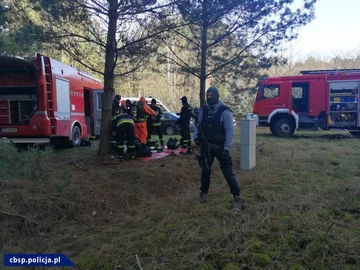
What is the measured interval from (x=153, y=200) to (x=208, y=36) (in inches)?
267

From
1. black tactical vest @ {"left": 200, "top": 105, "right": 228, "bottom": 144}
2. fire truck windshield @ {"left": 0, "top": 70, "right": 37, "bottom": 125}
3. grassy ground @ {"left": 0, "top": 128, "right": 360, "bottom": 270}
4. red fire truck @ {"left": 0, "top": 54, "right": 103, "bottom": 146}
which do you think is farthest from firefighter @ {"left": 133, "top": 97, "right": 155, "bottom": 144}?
black tactical vest @ {"left": 200, "top": 105, "right": 228, "bottom": 144}

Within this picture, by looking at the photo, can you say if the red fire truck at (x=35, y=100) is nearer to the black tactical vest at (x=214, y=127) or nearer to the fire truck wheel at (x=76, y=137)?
the fire truck wheel at (x=76, y=137)

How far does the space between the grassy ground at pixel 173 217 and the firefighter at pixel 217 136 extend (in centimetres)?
45

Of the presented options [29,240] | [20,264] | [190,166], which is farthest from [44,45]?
[20,264]

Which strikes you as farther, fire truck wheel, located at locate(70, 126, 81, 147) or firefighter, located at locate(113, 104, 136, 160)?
fire truck wheel, located at locate(70, 126, 81, 147)

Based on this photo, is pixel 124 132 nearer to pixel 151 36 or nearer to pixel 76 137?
pixel 151 36

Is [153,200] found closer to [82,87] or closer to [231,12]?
[231,12]

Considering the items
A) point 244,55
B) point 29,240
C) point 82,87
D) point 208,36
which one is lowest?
point 29,240

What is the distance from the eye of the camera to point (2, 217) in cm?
409

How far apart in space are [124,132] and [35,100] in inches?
143

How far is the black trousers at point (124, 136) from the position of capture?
7465 mm

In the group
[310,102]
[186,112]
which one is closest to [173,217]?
[186,112]

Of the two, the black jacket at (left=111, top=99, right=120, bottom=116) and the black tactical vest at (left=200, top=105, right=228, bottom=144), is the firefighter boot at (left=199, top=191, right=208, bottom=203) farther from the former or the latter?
the black jacket at (left=111, top=99, right=120, bottom=116)

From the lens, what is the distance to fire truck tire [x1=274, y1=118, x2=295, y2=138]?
577 inches
